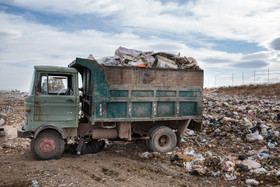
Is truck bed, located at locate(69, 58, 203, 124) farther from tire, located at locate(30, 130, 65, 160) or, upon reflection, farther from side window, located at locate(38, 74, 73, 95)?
tire, located at locate(30, 130, 65, 160)

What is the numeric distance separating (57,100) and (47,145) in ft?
3.31

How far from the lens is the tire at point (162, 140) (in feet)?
20.9

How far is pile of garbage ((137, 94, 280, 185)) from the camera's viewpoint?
15.8ft

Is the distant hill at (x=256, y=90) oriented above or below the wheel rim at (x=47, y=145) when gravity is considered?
above

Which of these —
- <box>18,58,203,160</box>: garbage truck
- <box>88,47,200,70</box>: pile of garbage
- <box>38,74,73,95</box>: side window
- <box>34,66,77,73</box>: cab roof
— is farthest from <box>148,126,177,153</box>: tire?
<box>34,66,77,73</box>: cab roof

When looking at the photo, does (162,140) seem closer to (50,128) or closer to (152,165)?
(152,165)

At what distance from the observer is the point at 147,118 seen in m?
6.18

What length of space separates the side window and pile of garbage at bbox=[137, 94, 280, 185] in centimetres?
246

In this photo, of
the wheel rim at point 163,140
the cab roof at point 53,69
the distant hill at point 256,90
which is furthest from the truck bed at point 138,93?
the distant hill at point 256,90

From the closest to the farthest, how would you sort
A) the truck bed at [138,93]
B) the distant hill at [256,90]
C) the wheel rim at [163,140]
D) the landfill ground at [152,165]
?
1. the landfill ground at [152,165]
2. the truck bed at [138,93]
3. the wheel rim at [163,140]
4. the distant hill at [256,90]

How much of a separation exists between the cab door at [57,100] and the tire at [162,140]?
2.01m

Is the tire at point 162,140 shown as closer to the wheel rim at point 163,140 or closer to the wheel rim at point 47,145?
the wheel rim at point 163,140

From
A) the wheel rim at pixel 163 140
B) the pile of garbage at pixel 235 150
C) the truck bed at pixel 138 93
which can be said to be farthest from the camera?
the wheel rim at pixel 163 140

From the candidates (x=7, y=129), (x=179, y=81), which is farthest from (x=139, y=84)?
(x=7, y=129)
